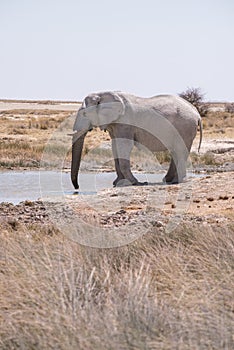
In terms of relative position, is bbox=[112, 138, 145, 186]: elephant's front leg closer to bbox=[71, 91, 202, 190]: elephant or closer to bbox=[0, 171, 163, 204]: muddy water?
bbox=[71, 91, 202, 190]: elephant

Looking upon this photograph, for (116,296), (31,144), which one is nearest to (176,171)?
(116,296)

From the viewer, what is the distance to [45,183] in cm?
1941

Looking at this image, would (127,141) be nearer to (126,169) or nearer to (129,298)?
(126,169)

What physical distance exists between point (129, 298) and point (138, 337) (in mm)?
538

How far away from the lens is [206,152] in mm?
27547

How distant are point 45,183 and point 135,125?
284 cm

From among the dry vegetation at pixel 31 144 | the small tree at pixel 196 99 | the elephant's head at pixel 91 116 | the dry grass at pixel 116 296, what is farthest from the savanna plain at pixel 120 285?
the small tree at pixel 196 99

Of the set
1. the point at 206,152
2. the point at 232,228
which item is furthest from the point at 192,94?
the point at 232,228

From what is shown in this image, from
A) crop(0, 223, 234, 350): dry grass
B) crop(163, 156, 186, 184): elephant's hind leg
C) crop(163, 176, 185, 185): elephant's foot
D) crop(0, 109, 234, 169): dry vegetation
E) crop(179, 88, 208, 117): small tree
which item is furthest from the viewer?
crop(179, 88, 208, 117): small tree

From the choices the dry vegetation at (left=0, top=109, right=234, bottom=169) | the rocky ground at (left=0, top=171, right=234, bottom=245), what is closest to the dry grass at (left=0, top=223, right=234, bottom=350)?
the rocky ground at (left=0, top=171, right=234, bottom=245)

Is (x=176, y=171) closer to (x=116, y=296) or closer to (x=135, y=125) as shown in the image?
(x=135, y=125)

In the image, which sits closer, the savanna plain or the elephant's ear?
the savanna plain

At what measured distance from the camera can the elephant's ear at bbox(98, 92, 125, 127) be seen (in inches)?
685

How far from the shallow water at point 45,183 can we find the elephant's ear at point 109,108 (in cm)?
149
